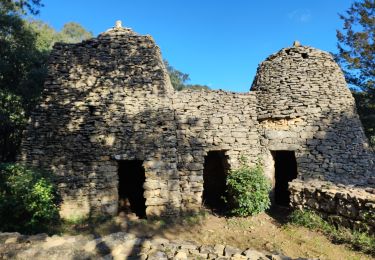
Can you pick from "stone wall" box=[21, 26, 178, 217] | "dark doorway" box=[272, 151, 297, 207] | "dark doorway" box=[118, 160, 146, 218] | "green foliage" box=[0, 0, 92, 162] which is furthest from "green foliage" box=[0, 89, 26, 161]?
"dark doorway" box=[272, 151, 297, 207]

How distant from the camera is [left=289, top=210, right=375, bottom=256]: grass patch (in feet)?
17.7

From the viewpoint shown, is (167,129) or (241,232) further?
(167,129)

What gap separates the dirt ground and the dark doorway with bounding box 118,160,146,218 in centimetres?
152

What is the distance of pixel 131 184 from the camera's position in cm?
961

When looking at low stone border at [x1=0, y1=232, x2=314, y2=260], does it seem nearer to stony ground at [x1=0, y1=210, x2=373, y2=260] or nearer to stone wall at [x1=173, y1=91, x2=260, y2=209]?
stony ground at [x1=0, y1=210, x2=373, y2=260]

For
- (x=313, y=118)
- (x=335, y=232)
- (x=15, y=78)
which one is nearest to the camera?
(x=335, y=232)

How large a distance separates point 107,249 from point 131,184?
6.55 meters

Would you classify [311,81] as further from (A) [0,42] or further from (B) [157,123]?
(A) [0,42]

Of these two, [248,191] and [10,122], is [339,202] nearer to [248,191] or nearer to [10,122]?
[248,191]

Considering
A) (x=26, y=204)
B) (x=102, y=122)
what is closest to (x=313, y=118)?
(x=102, y=122)

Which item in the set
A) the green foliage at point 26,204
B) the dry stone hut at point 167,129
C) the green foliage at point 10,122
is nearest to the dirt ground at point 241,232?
the dry stone hut at point 167,129

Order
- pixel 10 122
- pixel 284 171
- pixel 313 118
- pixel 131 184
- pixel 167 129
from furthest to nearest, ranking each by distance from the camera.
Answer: pixel 10 122 < pixel 284 171 < pixel 131 184 < pixel 313 118 < pixel 167 129

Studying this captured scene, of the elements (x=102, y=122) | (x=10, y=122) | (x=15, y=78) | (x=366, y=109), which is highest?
(x=15, y=78)

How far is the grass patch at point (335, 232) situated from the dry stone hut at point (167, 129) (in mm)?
282
